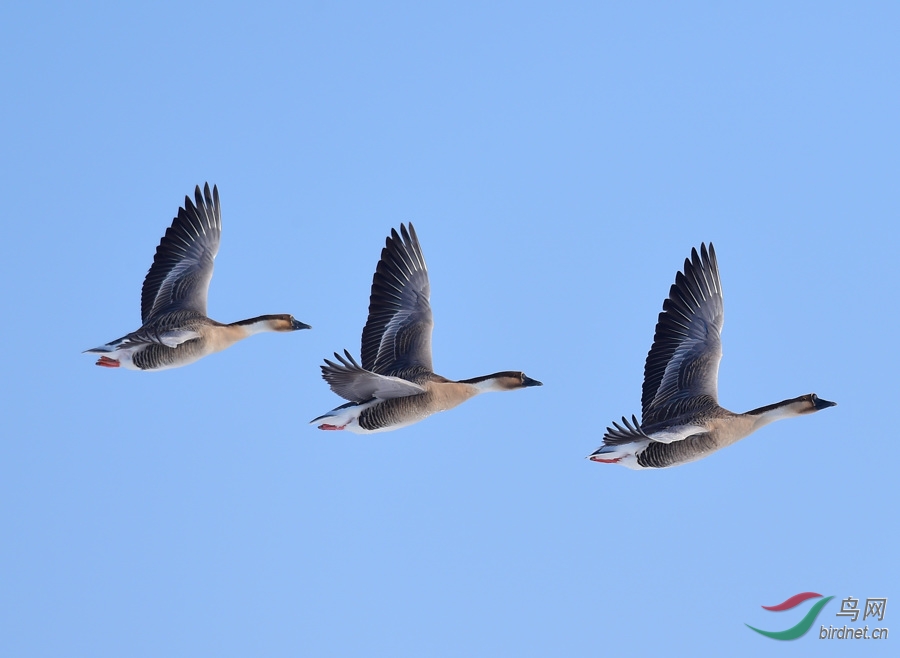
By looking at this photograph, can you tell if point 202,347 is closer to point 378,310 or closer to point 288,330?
Result: point 288,330

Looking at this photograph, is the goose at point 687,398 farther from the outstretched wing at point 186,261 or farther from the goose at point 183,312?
the outstretched wing at point 186,261

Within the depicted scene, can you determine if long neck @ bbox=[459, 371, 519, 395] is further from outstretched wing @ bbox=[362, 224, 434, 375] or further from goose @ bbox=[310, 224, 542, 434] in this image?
outstretched wing @ bbox=[362, 224, 434, 375]

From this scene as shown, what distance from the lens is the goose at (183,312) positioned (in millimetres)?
19844

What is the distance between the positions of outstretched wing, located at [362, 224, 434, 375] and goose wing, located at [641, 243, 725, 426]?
335 centimetres

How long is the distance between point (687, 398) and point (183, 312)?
25.3 ft

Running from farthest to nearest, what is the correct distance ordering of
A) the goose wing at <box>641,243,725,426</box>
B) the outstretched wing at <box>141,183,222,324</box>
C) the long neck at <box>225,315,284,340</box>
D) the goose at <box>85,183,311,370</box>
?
the outstretched wing at <box>141,183,222,324</box>
the long neck at <box>225,315,284,340</box>
the goose at <box>85,183,311,370</box>
the goose wing at <box>641,243,725,426</box>

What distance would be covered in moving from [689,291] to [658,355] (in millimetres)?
1049

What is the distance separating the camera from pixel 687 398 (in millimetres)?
18219

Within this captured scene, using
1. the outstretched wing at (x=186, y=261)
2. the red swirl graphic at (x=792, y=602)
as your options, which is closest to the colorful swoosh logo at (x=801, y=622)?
the red swirl graphic at (x=792, y=602)

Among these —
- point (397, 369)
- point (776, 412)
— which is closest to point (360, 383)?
Result: point (397, 369)

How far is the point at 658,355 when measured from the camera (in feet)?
61.8

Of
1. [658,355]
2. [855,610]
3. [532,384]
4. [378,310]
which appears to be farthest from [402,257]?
[855,610]

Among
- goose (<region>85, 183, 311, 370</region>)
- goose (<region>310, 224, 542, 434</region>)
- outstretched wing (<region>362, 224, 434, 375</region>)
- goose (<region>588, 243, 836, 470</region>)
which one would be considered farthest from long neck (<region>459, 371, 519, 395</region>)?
goose (<region>85, 183, 311, 370</region>)

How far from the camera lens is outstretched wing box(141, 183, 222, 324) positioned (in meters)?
20.7
